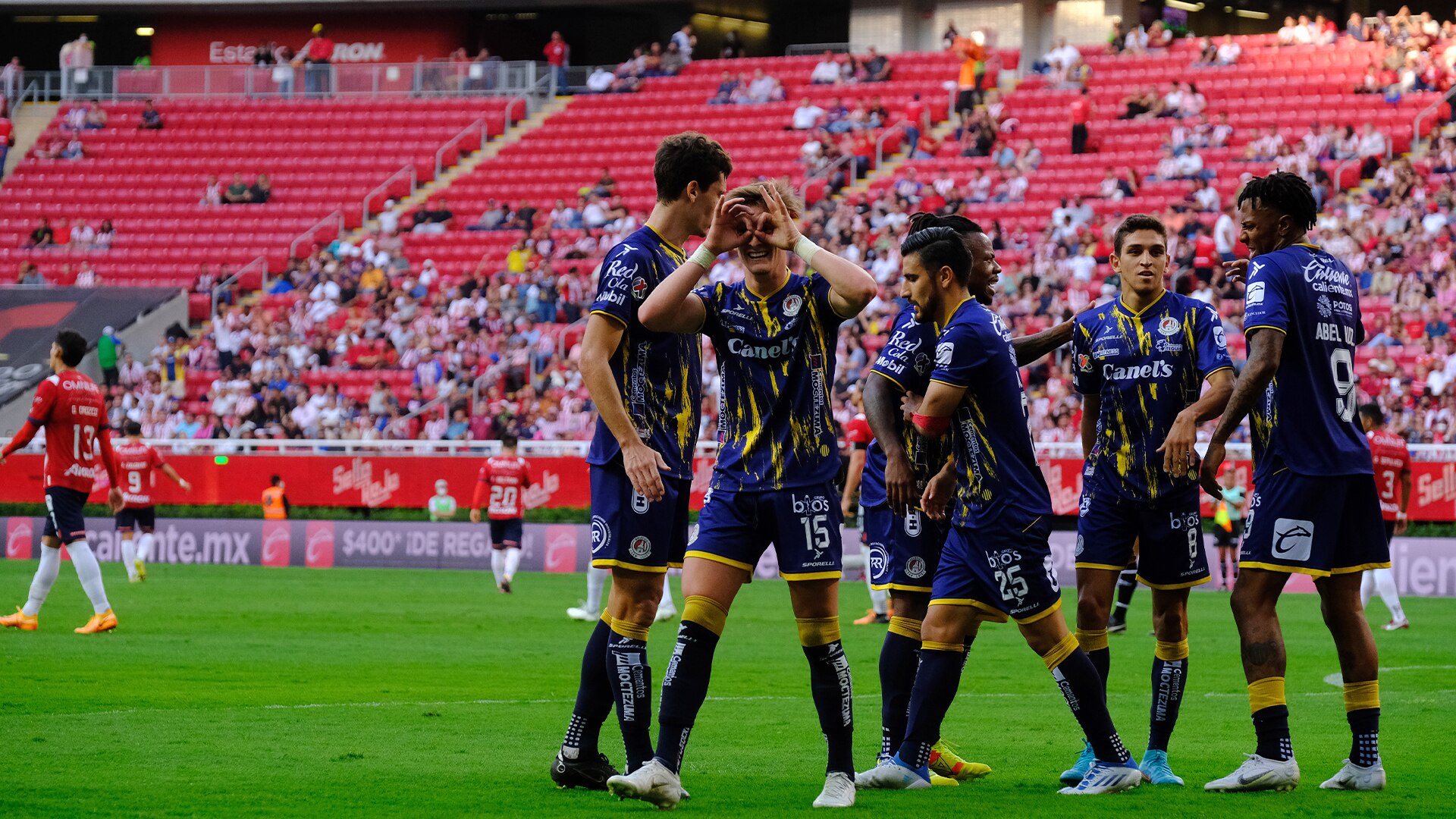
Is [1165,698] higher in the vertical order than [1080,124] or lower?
lower

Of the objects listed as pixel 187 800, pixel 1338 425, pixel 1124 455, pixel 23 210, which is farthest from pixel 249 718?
pixel 23 210

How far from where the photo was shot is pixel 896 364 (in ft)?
24.3

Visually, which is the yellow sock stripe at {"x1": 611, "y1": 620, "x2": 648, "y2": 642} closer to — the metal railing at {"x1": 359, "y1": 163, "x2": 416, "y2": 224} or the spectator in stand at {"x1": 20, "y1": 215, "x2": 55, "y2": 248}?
the metal railing at {"x1": 359, "y1": 163, "x2": 416, "y2": 224}

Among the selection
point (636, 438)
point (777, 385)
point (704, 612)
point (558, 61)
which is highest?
point (558, 61)

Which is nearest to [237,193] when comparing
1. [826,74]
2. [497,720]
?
[826,74]

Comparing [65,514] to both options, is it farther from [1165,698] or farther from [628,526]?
[1165,698]

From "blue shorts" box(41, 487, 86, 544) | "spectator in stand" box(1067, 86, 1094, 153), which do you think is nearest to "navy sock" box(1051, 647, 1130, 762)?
"blue shorts" box(41, 487, 86, 544)

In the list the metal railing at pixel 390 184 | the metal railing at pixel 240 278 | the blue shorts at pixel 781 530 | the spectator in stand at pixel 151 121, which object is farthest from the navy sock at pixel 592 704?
the spectator in stand at pixel 151 121

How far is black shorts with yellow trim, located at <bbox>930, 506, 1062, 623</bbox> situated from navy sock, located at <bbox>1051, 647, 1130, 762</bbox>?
236 mm

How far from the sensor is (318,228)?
41.7m

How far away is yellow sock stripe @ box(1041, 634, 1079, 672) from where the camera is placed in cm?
700

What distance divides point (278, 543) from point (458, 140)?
59.7ft

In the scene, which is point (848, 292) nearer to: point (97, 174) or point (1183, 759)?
point (1183, 759)

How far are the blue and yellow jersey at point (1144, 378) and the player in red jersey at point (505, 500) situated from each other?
1383 centimetres
